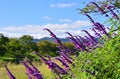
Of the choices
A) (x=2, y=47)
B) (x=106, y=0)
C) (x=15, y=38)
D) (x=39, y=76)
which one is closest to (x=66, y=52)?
(x=39, y=76)

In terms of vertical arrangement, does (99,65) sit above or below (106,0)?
below

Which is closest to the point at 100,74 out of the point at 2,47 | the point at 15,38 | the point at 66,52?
the point at 66,52

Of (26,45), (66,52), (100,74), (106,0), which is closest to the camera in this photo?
(100,74)

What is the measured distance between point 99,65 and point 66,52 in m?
1.24

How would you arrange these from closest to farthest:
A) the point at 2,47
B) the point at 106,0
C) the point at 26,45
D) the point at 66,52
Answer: the point at 66,52 < the point at 106,0 < the point at 2,47 < the point at 26,45

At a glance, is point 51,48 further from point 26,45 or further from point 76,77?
point 76,77

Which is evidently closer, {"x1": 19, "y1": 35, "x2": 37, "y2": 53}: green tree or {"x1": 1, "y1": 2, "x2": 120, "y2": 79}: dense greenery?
{"x1": 1, "y1": 2, "x2": 120, "y2": 79}: dense greenery

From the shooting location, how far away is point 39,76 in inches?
208

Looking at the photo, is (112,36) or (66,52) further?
(66,52)

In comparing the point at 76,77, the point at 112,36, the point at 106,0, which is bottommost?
the point at 76,77

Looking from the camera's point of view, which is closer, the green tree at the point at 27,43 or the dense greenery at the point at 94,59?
the dense greenery at the point at 94,59

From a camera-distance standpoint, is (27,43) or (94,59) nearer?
(94,59)

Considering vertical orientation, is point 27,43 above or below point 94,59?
above

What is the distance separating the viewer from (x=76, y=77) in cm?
503
